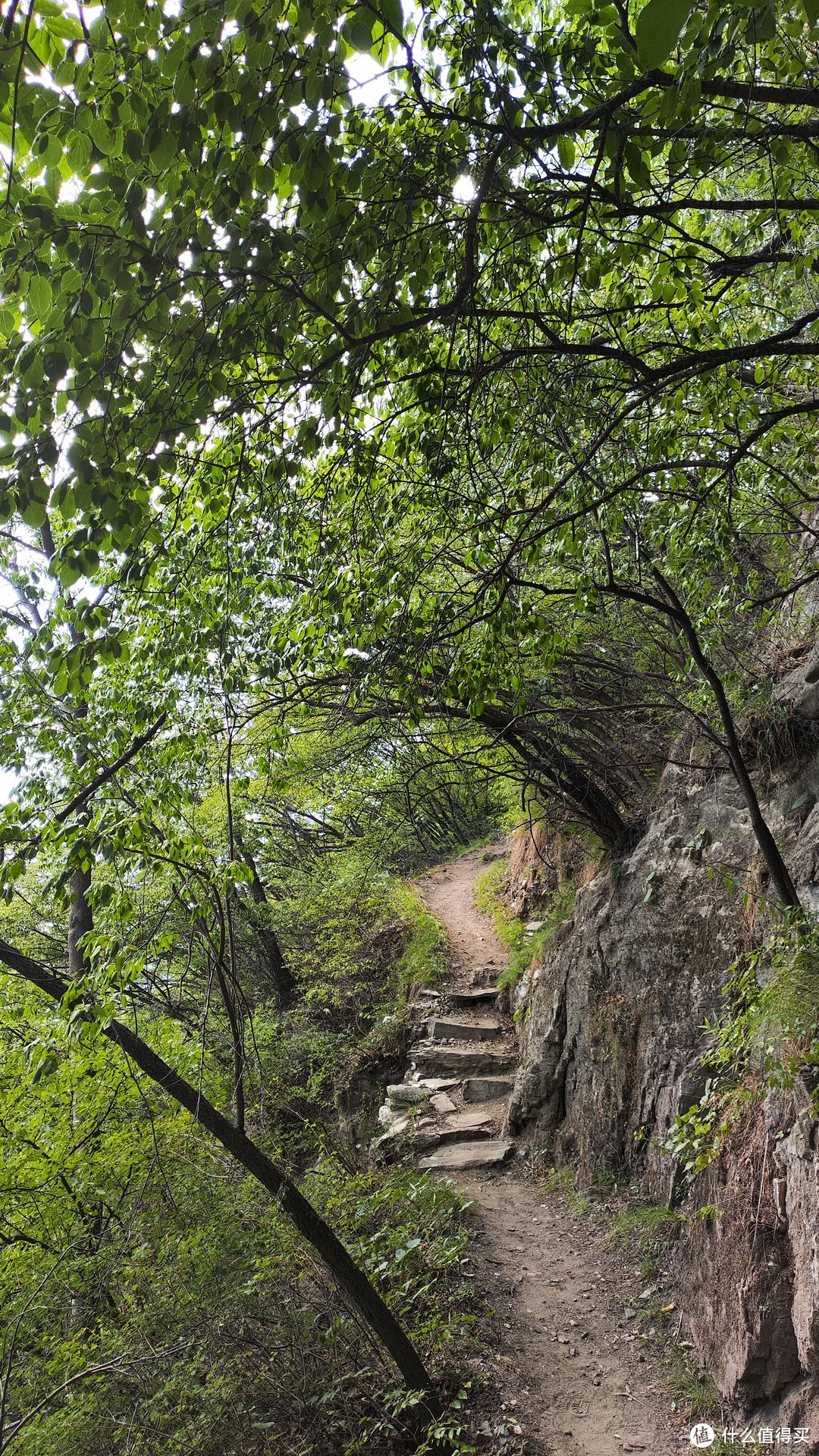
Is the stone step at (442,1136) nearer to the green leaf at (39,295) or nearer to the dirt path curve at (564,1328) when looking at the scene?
the dirt path curve at (564,1328)

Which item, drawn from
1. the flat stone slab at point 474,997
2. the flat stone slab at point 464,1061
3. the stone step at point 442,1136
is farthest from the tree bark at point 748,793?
the flat stone slab at point 474,997

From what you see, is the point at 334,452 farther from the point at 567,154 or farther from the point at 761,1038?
the point at 761,1038

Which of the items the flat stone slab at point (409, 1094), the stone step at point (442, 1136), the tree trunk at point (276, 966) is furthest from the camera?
the tree trunk at point (276, 966)

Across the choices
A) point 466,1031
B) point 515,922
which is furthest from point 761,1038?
point 515,922

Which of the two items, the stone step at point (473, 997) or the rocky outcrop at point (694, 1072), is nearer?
the rocky outcrop at point (694, 1072)

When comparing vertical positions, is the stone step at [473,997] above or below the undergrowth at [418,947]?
below

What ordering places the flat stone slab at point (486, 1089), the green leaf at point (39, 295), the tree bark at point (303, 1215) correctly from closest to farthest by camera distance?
the green leaf at point (39, 295) → the tree bark at point (303, 1215) → the flat stone slab at point (486, 1089)

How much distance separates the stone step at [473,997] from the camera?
11.6m

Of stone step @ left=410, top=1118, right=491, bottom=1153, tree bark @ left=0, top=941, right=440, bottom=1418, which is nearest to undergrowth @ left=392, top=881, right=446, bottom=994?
stone step @ left=410, top=1118, right=491, bottom=1153

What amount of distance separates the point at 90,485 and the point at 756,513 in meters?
4.60

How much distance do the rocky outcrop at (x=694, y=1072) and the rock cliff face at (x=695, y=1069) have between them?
0.01m

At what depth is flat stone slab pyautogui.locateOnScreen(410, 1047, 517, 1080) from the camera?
10.3 meters

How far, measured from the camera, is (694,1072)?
5734 millimetres

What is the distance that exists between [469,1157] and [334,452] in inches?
278
